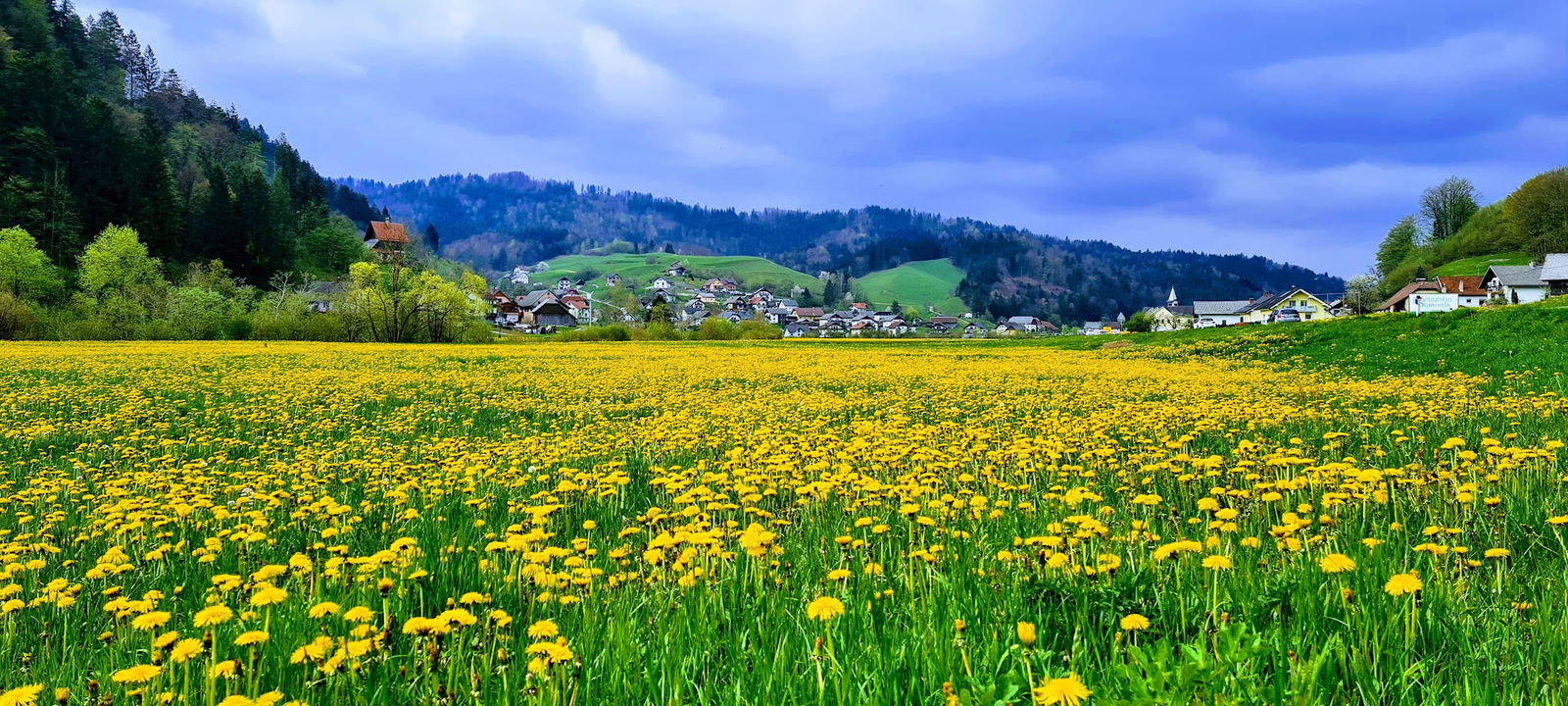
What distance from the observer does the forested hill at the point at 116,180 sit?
7100 cm

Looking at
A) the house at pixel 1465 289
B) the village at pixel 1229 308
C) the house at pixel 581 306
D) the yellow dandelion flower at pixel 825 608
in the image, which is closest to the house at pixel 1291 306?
the village at pixel 1229 308

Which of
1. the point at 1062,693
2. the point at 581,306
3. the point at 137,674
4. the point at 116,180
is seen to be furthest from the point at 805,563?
the point at 581,306

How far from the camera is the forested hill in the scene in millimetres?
71000

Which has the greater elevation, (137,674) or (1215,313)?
(1215,313)

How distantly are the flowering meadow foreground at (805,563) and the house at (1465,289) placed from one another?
323 ft

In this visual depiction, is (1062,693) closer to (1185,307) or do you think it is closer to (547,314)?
(547,314)

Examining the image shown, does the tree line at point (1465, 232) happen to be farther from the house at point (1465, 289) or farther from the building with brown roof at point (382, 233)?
the building with brown roof at point (382, 233)

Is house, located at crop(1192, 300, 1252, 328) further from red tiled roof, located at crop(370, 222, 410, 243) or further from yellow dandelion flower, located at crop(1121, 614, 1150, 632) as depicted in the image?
yellow dandelion flower, located at crop(1121, 614, 1150, 632)

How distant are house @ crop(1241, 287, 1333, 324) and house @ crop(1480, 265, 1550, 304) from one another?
38187 mm

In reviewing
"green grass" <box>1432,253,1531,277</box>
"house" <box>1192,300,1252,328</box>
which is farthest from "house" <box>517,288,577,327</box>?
"green grass" <box>1432,253,1531,277</box>

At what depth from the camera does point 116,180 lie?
75.8 metres

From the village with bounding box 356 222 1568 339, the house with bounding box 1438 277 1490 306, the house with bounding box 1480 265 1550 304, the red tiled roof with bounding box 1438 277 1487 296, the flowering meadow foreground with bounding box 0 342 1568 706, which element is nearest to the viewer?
the flowering meadow foreground with bounding box 0 342 1568 706

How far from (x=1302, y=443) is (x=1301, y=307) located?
151m

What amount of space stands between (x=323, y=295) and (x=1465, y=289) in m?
122
